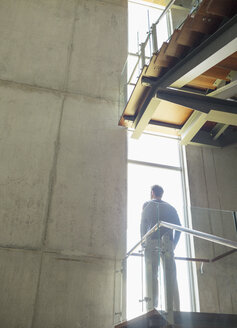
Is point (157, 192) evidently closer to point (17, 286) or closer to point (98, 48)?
point (17, 286)

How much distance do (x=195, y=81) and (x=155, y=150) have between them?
1963 millimetres

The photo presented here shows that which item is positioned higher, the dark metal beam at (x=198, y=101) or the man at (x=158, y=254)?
the dark metal beam at (x=198, y=101)

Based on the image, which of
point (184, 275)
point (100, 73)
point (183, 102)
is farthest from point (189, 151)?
point (184, 275)

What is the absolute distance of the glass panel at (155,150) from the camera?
7.55 m

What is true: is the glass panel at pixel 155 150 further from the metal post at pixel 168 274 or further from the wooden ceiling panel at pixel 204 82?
the metal post at pixel 168 274

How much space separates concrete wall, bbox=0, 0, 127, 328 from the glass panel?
0.49 meters

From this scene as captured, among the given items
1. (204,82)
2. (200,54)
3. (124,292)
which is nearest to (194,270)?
(124,292)

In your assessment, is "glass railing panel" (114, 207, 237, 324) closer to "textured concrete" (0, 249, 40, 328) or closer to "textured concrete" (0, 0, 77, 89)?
"textured concrete" (0, 249, 40, 328)

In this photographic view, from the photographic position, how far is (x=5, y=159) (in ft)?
21.2

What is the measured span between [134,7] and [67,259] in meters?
6.82

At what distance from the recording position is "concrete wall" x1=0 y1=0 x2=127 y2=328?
220 inches

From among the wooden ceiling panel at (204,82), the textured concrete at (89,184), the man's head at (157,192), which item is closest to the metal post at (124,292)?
the textured concrete at (89,184)

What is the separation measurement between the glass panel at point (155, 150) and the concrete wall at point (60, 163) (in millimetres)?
488

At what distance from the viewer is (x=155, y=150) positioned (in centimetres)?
770
